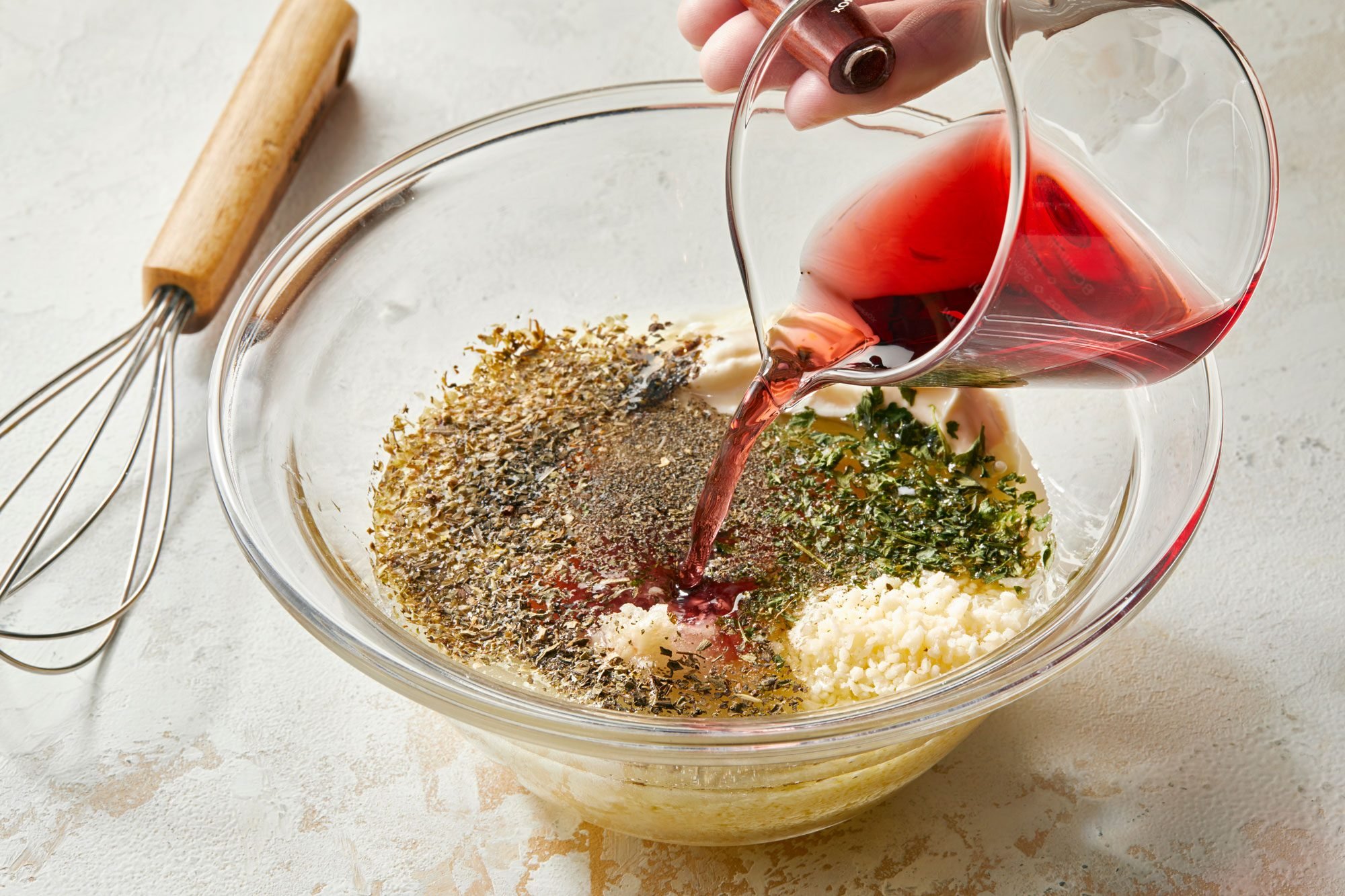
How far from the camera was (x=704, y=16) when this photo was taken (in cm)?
134

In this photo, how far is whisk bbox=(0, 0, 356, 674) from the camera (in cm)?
143

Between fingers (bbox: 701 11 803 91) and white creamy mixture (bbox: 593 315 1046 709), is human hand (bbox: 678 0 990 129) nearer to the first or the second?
fingers (bbox: 701 11 803 91)

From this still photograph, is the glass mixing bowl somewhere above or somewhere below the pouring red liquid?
below

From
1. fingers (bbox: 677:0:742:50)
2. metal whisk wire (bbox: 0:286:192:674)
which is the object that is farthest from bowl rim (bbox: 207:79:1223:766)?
fingers (bbox: 677:0:742:50)

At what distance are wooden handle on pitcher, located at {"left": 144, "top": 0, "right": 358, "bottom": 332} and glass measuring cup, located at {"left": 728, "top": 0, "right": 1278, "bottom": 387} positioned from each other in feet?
2.45

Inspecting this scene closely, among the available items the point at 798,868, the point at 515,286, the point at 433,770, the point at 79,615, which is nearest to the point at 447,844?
the point at 433,770

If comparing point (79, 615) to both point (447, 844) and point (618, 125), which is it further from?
point (618, 125)

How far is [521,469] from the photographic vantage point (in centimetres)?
140

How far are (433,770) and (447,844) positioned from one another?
0.30 ft

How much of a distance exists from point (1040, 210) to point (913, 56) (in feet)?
1.14

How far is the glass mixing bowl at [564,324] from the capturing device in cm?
96

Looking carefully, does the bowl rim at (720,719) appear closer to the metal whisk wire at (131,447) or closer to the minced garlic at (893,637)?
the minced garlic at (893,637)

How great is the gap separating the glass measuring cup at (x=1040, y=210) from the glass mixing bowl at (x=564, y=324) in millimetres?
190

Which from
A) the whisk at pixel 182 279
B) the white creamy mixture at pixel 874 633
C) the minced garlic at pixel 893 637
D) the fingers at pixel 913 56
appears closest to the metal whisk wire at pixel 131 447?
the whisk at pixel 182 279
